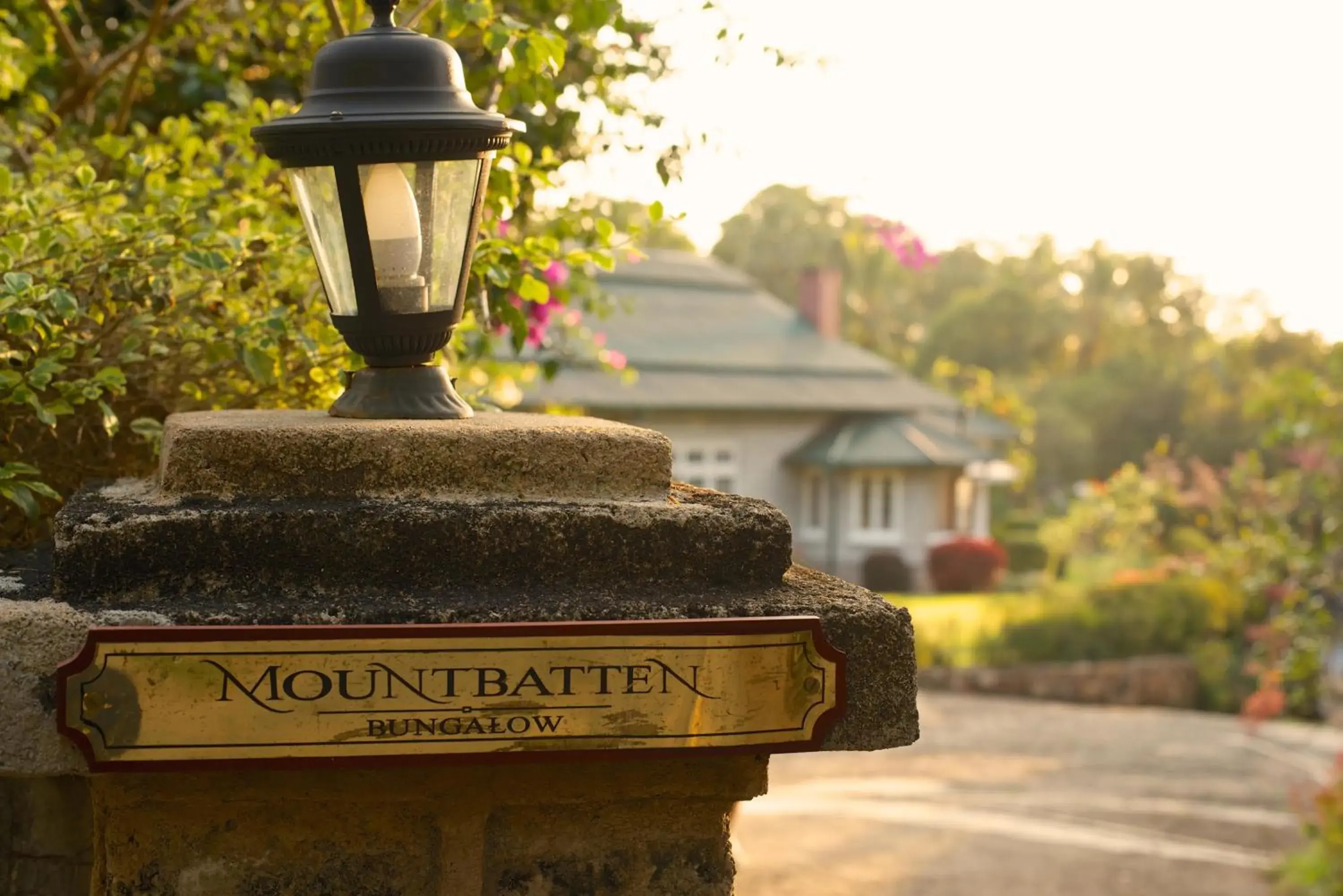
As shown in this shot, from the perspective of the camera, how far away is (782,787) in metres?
12.2

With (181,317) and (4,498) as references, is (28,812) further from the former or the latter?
(181,317)

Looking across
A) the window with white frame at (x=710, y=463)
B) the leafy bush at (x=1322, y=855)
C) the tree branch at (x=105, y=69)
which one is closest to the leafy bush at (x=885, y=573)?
the window with white frame at (x=710, y=463)

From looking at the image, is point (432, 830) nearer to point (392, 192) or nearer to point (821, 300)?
point (392, 192)

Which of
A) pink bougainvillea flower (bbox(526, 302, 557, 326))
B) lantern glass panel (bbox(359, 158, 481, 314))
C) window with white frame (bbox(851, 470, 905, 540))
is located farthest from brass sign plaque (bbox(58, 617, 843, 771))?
window with white frame (bbox(851, 470, 905, 540))

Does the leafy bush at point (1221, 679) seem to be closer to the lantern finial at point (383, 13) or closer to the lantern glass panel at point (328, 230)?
the lantern glass panel at point (328, 230)

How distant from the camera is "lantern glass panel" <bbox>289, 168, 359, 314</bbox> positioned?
2.61 m

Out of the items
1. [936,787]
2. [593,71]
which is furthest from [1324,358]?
[936,787]

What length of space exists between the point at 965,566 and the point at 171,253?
991 inches

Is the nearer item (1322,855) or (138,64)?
(138,64)

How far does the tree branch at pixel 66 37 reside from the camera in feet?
15.0

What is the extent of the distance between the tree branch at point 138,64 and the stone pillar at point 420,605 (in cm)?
245

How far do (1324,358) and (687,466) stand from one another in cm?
1805

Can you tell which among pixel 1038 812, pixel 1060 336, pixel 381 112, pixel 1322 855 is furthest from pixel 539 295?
pixel 1060 336

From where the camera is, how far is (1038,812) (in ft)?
39.0
